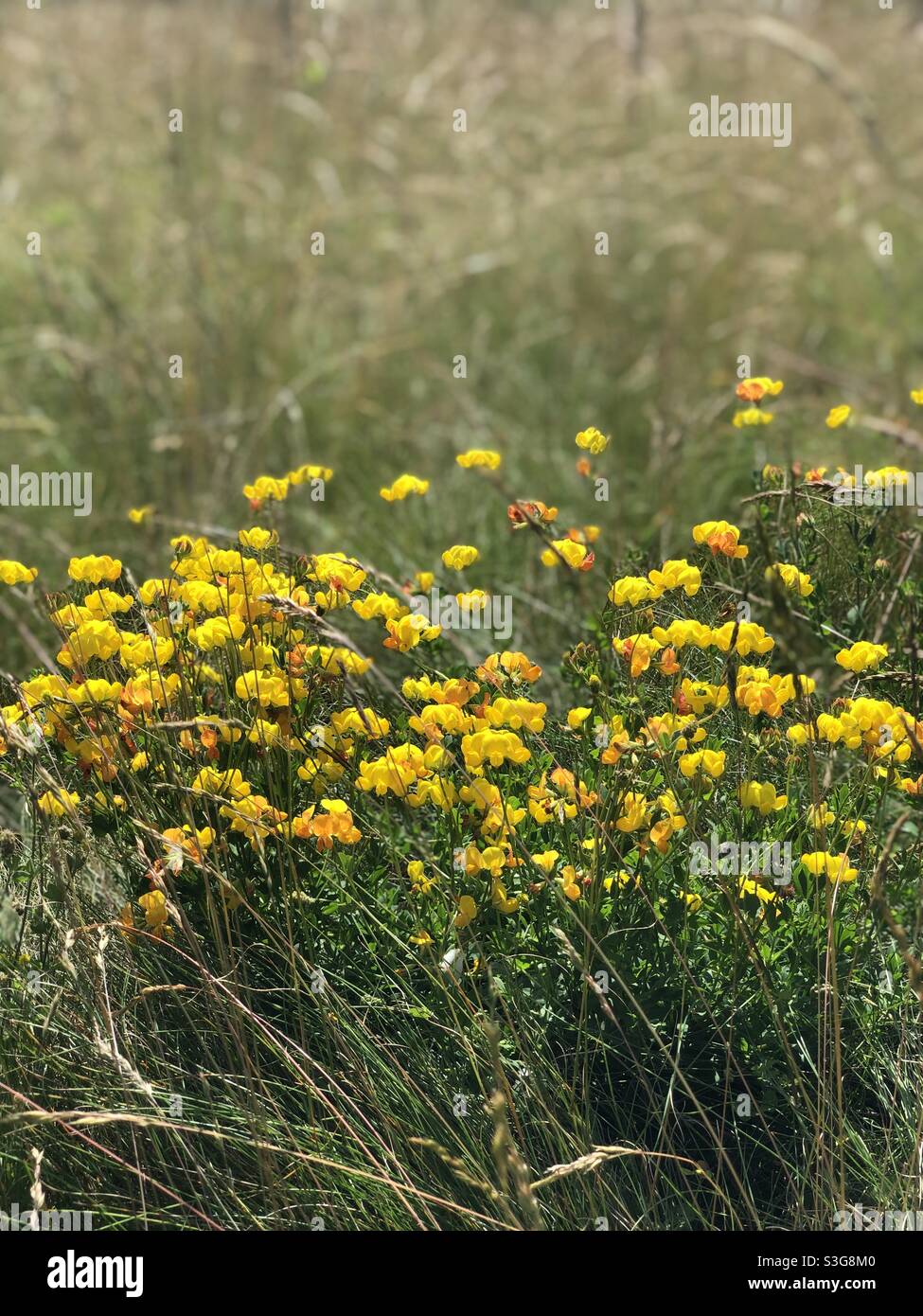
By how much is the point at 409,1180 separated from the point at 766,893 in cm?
68

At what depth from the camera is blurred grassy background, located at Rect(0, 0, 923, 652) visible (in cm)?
503

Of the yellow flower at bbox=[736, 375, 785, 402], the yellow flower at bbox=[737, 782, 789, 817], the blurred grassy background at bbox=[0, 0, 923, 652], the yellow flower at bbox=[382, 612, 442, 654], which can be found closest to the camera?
the yellow flower at bbox=[737, 782, 789, 817]

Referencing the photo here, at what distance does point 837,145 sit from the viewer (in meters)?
7.14

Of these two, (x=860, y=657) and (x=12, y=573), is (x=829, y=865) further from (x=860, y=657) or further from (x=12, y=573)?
(x=12, y=573)

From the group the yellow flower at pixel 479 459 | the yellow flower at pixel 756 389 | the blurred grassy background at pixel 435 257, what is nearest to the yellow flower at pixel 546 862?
the yellow flower at pixel 479 459

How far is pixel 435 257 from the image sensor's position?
654 centimetres

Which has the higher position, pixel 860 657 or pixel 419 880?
pixel 860 657

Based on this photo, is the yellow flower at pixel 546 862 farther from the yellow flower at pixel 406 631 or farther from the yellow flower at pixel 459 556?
the yellow flower at pixel 459 556

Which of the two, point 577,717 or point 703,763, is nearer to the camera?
point 703,763

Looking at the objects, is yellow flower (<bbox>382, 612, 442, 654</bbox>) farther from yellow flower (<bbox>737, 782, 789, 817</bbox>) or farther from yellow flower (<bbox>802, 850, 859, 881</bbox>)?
yellow flower (<bbox>802, 850, 859, 881</bbox>)

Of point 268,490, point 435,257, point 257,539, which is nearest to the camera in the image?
point 257,539

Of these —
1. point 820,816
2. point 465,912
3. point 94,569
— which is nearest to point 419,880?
point 465,912

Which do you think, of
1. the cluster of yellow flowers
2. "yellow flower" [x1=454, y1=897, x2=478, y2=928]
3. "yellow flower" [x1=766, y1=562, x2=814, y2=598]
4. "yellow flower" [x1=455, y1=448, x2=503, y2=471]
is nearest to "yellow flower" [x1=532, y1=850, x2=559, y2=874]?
the cluster of yellow flowers

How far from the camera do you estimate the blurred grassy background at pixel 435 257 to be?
5031 millimetres
